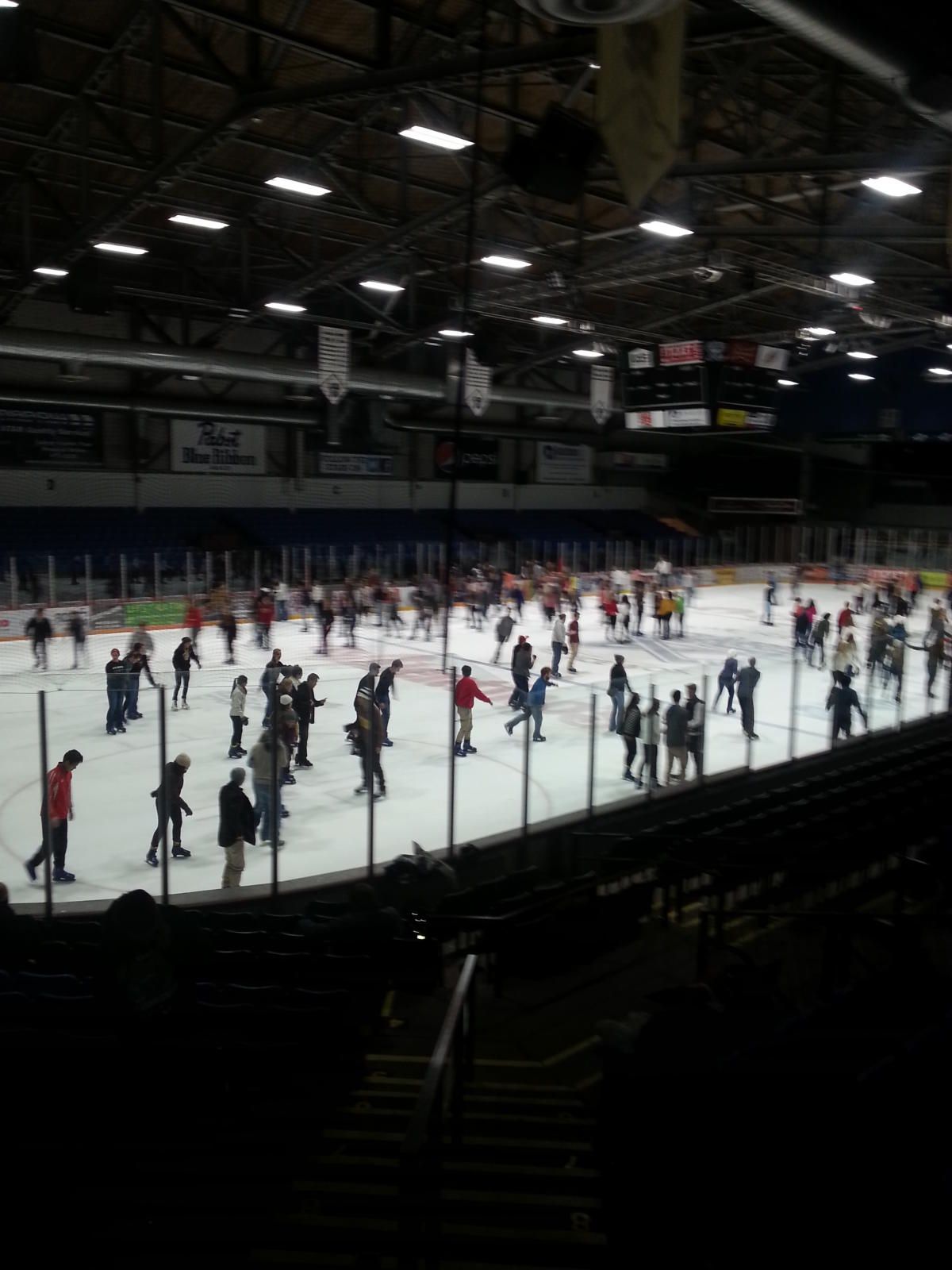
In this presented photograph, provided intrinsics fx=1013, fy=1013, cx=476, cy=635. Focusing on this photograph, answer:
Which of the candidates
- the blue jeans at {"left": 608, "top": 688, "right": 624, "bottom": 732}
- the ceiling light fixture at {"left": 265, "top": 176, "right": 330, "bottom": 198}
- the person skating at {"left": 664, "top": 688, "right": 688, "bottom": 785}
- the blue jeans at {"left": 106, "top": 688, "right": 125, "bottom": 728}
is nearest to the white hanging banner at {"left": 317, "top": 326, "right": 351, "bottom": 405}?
the ceiling light fixture at {"left": 265, "top": 176, "right": 330, "bottom": 198}

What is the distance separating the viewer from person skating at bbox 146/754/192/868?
8273 mm

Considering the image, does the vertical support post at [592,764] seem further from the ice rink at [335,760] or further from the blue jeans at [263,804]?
the blue jeans at [263,804]

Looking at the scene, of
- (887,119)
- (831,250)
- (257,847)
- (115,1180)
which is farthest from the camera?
(831,250)

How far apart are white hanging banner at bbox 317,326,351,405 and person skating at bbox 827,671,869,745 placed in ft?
45.5

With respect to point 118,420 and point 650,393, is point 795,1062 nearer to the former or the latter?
point 650,393

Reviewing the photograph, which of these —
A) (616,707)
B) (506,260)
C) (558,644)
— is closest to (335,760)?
(616,707)

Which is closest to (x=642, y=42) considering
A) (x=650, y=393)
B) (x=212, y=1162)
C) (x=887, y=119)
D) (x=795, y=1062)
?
(x=795, y=1062)

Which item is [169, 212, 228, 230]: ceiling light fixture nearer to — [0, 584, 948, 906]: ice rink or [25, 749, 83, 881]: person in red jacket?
[0, 584, 948, 906]: ice rink

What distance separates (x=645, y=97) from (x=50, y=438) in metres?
26.7

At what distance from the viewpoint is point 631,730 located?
454 inches

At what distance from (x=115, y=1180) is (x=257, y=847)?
6.27 meters

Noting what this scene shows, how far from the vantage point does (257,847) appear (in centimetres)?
960

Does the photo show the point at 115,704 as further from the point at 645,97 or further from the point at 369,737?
the point at 645,97

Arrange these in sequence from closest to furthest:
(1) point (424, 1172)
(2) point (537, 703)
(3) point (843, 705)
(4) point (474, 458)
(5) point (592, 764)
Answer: (1) point (424, 1172) < (5) point (592, 764) < (2) point (537, 703) < (3) point (843, 705) < (4) point (474, 458)
